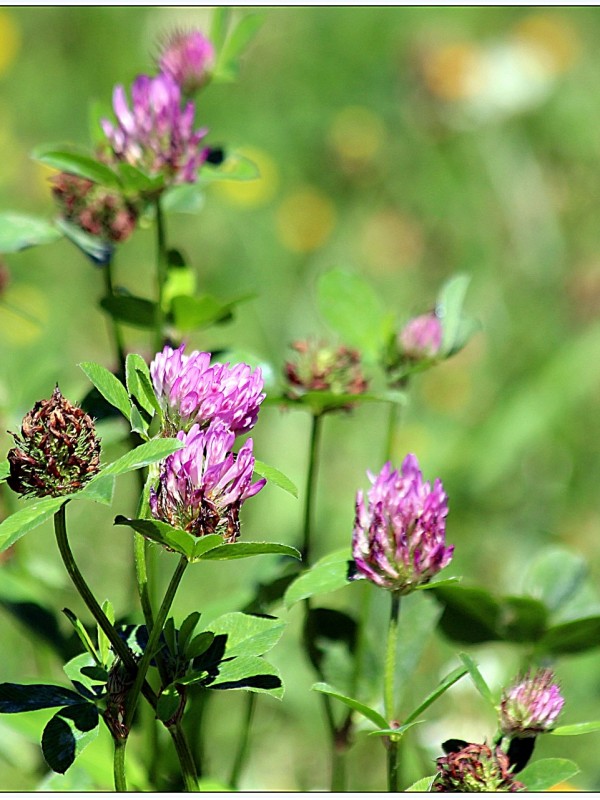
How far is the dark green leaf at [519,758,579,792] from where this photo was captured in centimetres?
Answer: 91

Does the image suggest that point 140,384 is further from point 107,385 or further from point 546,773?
point 546,773

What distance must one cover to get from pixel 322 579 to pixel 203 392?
223 millimetres

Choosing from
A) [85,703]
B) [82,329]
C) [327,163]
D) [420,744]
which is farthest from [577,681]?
[327,163]

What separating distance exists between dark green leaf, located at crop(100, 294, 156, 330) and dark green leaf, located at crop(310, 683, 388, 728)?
0.50 metres

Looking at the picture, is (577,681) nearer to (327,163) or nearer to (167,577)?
(167,577)

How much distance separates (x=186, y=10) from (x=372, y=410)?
6.86 feet

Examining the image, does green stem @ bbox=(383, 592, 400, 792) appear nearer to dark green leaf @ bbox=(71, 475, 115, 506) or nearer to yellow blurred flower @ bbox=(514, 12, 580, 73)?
dark green leaf @ bbox=(71, 475, 115, 506)

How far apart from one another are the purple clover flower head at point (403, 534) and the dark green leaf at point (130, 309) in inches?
16.6

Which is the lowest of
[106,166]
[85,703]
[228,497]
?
[85,703]

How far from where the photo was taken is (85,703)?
92cm

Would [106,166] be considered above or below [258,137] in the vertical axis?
above

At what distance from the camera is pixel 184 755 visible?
0.91 meters

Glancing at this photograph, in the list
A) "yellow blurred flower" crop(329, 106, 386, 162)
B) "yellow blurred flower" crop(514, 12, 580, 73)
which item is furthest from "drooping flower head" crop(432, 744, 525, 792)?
"yellow blurred flower" crop(514, 12, 580, 73)

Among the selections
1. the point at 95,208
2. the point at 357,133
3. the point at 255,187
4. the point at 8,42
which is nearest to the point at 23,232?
the point at 95,208
